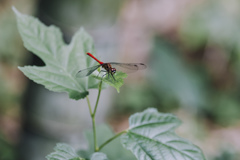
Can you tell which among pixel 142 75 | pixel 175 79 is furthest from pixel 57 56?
pixel 142 75

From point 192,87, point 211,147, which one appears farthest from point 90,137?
point 192,87


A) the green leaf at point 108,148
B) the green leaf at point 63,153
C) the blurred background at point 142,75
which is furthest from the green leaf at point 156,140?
the blurred background at point 142,75

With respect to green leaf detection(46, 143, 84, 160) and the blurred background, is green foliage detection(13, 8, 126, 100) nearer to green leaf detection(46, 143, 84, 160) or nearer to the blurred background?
green leaf detection(46, 143, 84, 160)

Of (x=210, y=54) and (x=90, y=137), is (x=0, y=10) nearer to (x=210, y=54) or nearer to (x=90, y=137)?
(x=210, y=54)

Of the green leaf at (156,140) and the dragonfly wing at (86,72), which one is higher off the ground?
the dragonfly wing at (86,72)

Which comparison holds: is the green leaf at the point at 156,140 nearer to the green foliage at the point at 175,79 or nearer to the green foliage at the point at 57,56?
the green foliage at the point at 57,56

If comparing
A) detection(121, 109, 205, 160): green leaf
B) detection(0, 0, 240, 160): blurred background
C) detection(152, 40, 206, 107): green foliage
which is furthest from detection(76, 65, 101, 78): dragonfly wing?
detection(152, 40, 206, 107): green foliage

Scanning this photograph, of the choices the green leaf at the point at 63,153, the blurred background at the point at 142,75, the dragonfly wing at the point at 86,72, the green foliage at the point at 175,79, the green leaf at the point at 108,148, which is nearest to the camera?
the green leaf at the point at 63,153
